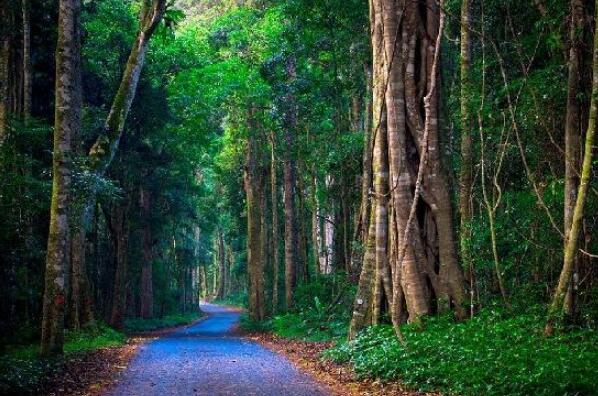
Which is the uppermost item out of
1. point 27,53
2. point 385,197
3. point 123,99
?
point 27,53

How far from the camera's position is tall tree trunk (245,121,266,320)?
87.8ft

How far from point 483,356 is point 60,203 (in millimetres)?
8085

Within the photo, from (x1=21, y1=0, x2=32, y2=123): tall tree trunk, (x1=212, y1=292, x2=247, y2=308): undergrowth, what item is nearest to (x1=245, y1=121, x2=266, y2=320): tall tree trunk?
(x1=21, y1=0, x2=32, y2=123): tall tree trunk

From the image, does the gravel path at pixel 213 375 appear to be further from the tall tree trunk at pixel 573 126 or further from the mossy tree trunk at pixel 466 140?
the tall tree trunk at pixel 573 126

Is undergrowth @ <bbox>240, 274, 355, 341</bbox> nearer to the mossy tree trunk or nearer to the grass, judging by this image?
the grass

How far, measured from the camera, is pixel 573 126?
1028 cm

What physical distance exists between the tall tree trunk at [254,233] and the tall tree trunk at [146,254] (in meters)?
6.08

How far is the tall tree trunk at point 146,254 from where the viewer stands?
104 ft

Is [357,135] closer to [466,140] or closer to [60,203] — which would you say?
[466,140]

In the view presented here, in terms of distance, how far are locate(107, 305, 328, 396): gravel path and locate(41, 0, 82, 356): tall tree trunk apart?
1.66 m

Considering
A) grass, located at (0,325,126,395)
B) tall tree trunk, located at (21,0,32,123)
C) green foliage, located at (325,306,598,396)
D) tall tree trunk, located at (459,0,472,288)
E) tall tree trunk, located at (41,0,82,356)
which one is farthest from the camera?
tall tree trunk, located at (21,0,32,123)

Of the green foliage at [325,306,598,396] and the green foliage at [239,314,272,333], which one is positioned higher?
the green foliage at [325,306,598,396]

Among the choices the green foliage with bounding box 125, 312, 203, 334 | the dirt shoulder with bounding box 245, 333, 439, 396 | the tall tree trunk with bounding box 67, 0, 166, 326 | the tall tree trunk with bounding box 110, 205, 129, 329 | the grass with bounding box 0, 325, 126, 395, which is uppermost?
the tall tree trunk with bounding box 67, 0, 166, 326

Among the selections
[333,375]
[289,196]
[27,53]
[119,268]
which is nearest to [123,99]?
[27,53]
